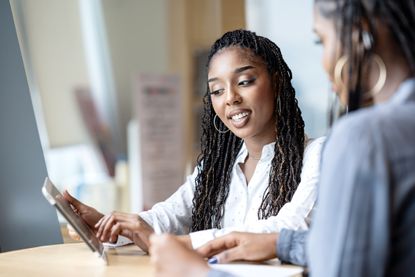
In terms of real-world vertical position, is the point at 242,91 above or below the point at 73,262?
above

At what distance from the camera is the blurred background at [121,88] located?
3318 millimetres

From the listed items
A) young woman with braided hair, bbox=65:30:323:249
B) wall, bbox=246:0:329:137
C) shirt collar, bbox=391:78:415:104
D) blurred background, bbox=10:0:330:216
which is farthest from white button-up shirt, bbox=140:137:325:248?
wall, bbox=246:0:329:137

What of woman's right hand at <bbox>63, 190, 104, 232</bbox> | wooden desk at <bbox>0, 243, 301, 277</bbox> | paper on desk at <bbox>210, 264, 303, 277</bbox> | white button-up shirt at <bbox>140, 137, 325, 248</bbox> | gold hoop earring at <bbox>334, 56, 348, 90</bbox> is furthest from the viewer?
woman's right hand at <bbox>63, 190, 104, 232</bbox>

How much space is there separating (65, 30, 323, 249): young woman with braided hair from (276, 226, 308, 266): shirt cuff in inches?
9.5

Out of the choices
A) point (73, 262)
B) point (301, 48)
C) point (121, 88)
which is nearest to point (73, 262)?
point (73, 262)

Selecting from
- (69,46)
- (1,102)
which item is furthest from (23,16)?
(1,102)

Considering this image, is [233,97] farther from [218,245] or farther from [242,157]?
[218,245]

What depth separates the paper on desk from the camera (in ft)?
3.85

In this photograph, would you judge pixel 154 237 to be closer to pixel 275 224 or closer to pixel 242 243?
pixel 242 243

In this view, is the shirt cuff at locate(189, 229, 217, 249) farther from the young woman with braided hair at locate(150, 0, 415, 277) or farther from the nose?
the young woman with braided hair at locate(150, 0, 415, 277)

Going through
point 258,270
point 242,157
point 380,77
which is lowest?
point 258,270

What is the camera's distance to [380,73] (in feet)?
2.91

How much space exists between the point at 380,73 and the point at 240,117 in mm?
743

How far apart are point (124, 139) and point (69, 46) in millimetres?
565
